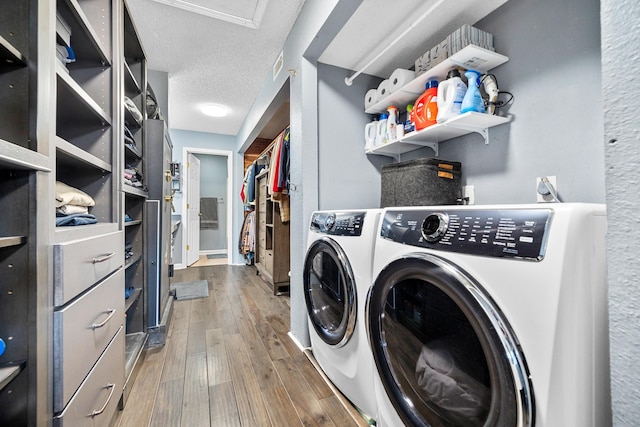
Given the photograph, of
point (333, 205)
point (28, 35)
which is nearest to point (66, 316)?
point (28, 35)

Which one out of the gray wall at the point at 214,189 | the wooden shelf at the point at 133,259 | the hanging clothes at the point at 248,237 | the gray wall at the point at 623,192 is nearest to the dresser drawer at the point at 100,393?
the wooden shelf at the point at 133,259

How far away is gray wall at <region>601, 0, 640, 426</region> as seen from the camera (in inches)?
14.8

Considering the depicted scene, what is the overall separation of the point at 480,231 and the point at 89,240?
1190mm

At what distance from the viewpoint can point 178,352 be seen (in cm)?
164

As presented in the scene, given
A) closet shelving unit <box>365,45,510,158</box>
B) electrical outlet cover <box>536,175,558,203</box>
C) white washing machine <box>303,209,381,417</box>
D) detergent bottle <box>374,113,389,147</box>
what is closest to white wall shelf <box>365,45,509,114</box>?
closet shelving unit <box>365,45,510,158</box>

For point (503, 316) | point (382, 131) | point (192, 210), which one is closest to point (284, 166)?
point (382, 131)

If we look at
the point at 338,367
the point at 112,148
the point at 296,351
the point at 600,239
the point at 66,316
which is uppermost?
the point at 112,148

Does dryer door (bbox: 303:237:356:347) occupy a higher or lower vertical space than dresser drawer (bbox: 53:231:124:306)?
lower

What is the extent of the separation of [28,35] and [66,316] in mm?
739

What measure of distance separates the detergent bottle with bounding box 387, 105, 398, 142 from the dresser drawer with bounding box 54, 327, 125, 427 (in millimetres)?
1743

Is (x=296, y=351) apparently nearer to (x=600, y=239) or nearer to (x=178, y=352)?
(x=178, y=352)

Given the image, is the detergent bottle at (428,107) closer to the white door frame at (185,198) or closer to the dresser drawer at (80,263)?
the dresser drawer at (80,263)

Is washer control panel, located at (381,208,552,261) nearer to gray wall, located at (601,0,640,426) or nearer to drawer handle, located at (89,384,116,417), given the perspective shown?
gray wall, located at (601,0,640,426)

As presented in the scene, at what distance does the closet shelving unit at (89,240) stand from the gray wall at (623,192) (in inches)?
47.3
